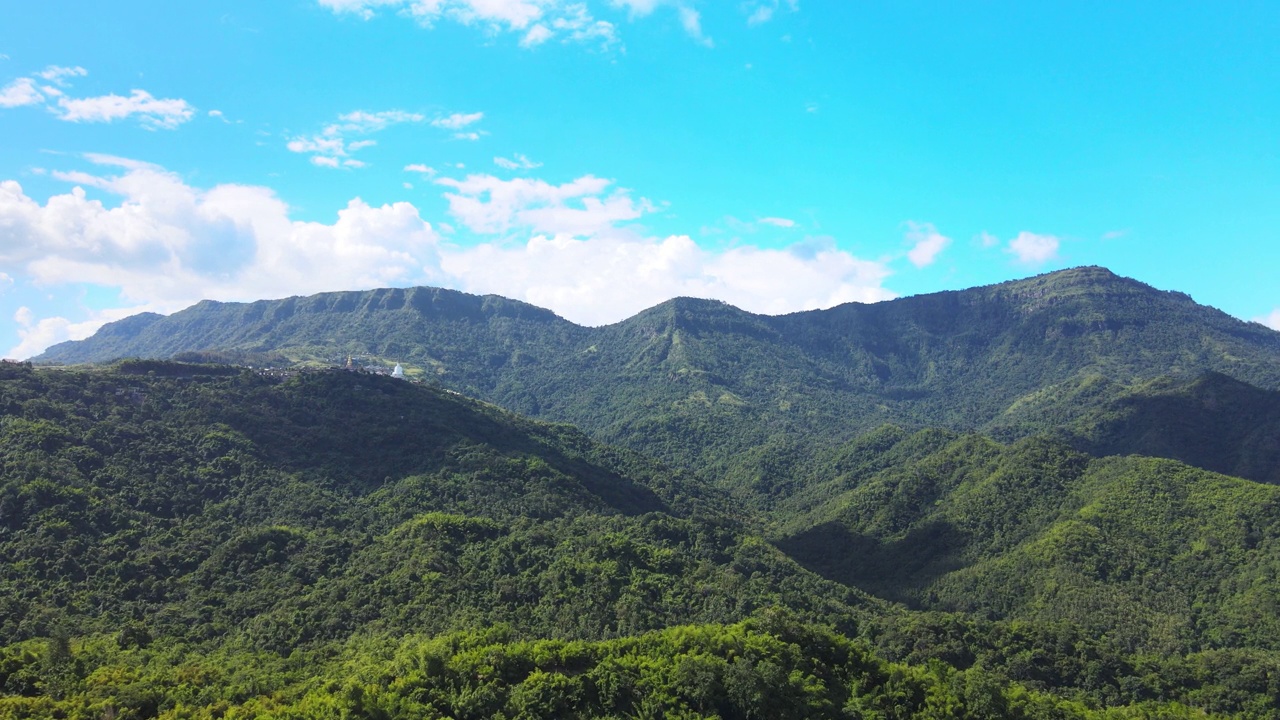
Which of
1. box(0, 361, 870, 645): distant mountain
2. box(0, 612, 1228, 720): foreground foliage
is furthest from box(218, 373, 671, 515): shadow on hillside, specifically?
box(0, 612, 1228, 720): foreground foliage

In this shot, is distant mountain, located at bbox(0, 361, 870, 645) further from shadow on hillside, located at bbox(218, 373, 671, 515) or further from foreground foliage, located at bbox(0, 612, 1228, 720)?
foreground foliage, located at bbox(0, 612, 1228, 720)

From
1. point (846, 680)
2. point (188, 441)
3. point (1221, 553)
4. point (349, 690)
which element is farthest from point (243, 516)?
point (1221, 553)

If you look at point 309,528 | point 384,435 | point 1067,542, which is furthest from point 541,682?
point 1067,542

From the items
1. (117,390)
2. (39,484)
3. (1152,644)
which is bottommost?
(1152,644)

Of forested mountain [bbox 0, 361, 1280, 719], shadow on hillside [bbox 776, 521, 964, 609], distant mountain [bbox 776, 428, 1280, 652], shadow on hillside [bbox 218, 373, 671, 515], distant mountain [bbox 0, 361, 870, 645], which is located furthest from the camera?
shadow on hillside [bbox 776, 521, 964, 609]

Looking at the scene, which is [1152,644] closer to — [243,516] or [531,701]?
[531,701]

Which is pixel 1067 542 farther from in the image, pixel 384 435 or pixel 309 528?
pixel 384 435

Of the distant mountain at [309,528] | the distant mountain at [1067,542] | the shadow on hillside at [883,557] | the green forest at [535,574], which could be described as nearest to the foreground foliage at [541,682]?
the green forest at [535,574]
